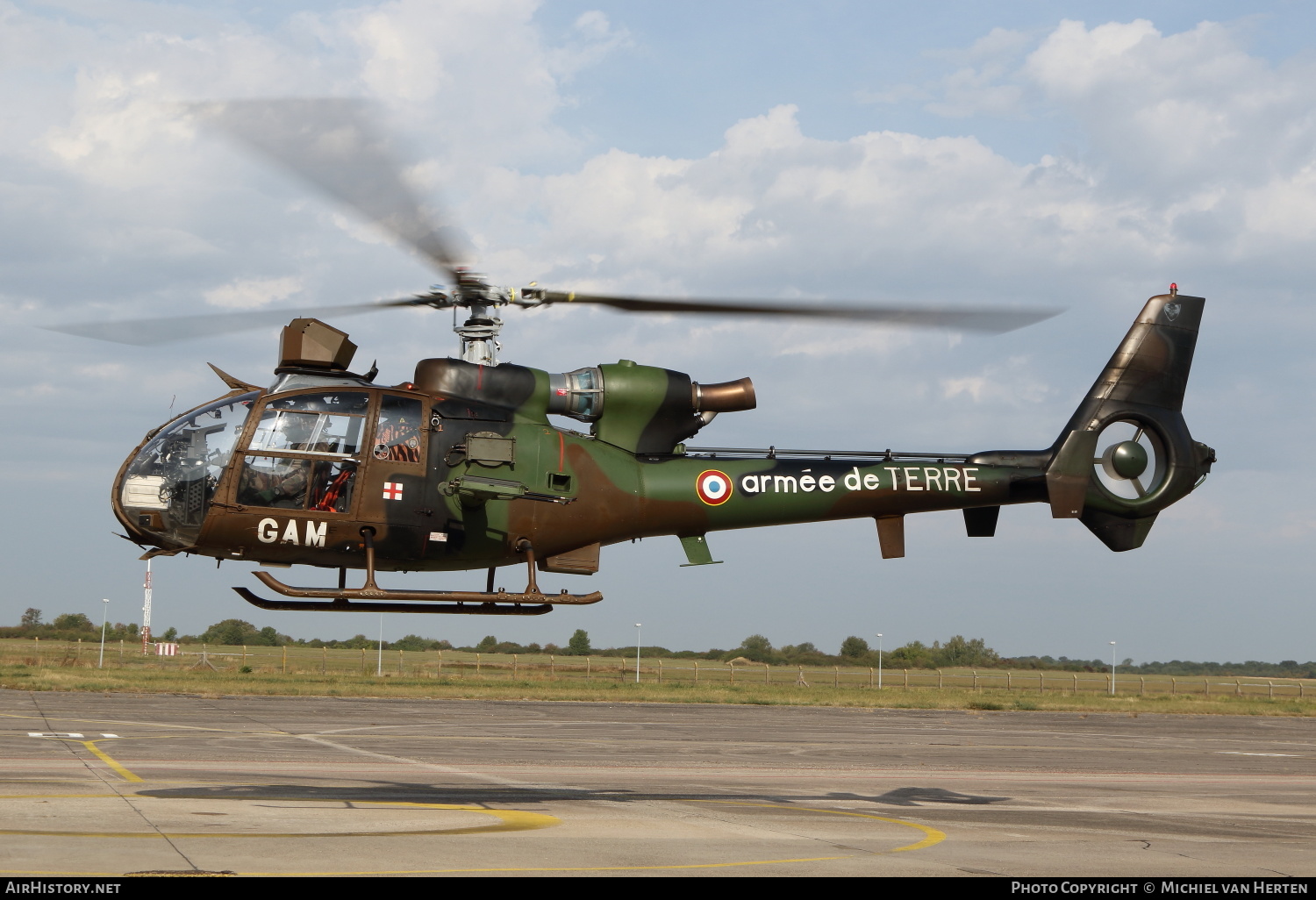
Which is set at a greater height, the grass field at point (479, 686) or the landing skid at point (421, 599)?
the landing skid at point (421, 599)

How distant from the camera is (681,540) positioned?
13.8m

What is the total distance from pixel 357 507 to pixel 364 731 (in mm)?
20584

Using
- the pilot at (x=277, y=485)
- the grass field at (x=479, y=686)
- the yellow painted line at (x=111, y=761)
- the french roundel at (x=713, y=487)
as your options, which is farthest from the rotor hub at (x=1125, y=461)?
the grass field at (x=479, y=686)

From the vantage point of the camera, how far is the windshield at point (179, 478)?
37.7ft

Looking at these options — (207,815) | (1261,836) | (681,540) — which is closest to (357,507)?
(681,540)

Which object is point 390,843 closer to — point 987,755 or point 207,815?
point 207,815

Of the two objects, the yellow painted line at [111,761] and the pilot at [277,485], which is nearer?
the pilot at [277,485]

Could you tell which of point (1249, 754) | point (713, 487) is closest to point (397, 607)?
point (713, 487)

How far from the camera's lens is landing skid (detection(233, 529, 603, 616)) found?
1124 centimetres

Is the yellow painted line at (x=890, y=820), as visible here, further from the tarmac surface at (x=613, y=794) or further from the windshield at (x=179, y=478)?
the windshield at (x=179, y=478)

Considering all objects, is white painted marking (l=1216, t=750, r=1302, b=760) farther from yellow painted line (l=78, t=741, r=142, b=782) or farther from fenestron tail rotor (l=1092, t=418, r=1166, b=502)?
yellow painted line (l=78, t=741, r=142, b=782)

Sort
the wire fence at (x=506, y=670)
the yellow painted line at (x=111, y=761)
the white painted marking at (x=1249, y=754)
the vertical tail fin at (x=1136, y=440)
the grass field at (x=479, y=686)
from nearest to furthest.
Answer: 1. the vertical tail fin at (x=1136, y=440)
2. the yellow painted line at (x=111, y=761)
3. the white painted marking at (x=1249, y=754)
4. the grass field at (x=479, y=686)
5. the wire fence at (x=506, y=670)

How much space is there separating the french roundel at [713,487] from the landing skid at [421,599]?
2.07 m

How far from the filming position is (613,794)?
2005cm
